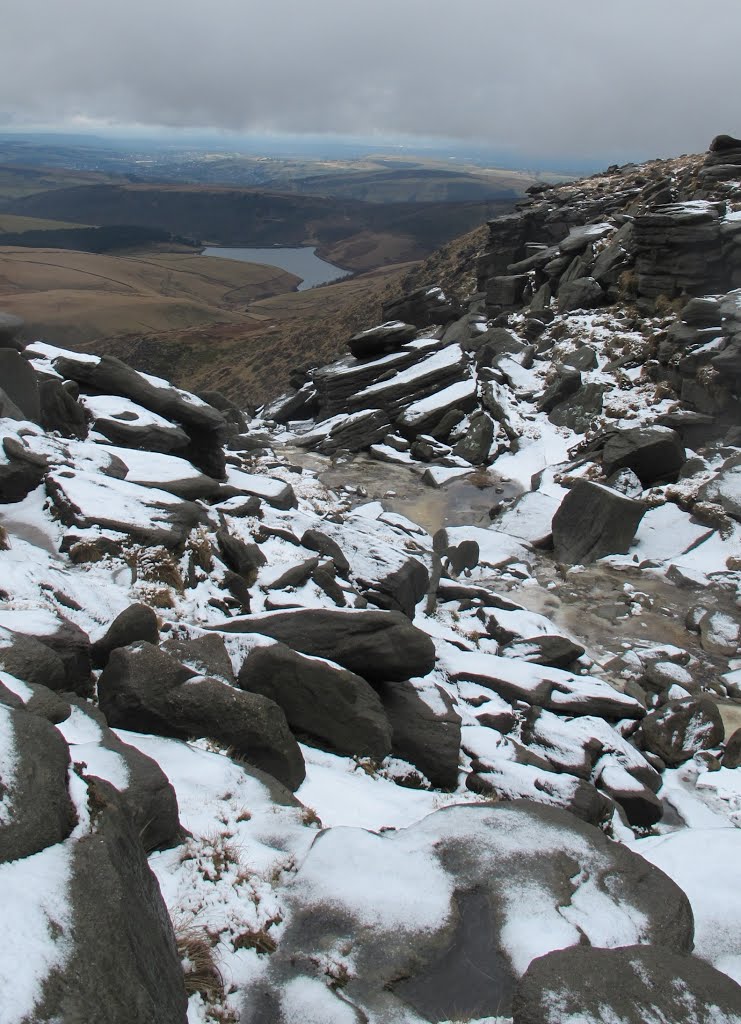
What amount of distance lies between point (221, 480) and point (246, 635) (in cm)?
1078

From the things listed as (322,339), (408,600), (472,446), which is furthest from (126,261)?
(408,600)

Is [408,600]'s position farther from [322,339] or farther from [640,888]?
[322,339]

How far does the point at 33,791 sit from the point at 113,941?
A: 1000 millimetres

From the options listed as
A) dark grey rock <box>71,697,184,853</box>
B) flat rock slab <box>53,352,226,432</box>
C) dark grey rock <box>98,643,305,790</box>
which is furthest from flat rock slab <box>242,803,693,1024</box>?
flat rock slab <box>53,352,226,432</box>

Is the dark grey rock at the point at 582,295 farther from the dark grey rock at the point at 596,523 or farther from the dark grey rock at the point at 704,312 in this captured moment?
the dark grey rock at the point at 596,523

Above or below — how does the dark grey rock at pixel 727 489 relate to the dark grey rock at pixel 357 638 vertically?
below

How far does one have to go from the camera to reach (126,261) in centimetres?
19038

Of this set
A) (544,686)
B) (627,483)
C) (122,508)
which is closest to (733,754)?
(544,686)

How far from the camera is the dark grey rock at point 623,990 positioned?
3922 mm

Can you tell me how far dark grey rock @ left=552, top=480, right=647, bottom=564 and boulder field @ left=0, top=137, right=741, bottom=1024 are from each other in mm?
89

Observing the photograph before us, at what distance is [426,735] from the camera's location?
9.55 m

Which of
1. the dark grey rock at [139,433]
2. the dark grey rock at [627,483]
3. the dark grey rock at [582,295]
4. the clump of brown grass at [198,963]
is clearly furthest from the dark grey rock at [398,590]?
the dark grey rock at [582,295]

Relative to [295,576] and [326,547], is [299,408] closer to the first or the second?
[326,547]

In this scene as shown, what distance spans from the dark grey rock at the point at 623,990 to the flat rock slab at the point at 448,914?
684 millimetres
